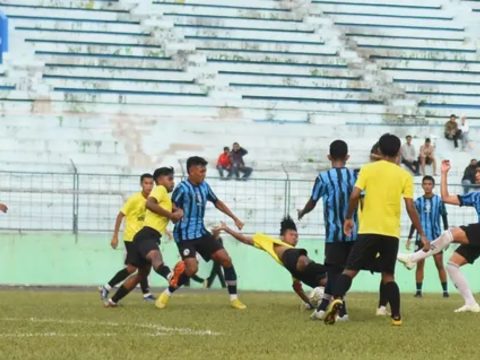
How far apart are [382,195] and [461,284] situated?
3128mm

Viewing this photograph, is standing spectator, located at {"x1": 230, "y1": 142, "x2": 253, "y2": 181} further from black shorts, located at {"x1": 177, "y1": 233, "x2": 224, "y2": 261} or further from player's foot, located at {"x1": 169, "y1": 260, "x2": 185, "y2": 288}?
player's foot, located at {"x1": 169, "y1": 260, "x2": 185, "y2": 288}

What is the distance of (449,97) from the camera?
116 feet

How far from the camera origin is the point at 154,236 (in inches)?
674

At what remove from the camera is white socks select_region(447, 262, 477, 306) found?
1540cm

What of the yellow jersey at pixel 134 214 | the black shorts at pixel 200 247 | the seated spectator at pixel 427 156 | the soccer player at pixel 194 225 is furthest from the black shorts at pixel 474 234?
the seated spectator at pixel 427 156

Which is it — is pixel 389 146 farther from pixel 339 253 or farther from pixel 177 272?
pixel 177 272

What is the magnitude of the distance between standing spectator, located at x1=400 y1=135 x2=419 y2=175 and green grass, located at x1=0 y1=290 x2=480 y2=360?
46.1 ft

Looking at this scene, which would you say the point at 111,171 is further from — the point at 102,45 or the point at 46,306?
the point at 46,306

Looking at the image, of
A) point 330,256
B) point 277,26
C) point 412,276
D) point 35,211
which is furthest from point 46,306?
point 277,26

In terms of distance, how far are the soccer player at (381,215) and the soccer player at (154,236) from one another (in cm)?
337

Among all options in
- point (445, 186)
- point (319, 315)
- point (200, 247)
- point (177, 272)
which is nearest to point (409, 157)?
point (200, 247)

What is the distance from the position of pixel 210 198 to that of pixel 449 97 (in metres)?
20.3

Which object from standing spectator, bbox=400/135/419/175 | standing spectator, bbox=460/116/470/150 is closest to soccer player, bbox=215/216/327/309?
standing spectator, bbox=400/135/419/175

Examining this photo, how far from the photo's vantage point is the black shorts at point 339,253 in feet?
45.6
